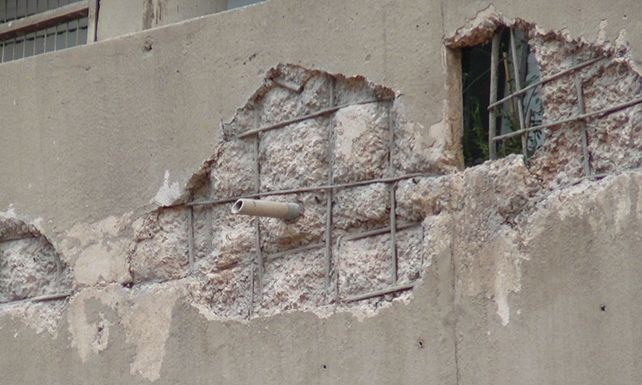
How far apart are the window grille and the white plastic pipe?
184cm

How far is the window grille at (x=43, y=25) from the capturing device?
5.21 m

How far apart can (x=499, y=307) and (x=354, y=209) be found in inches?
25.1

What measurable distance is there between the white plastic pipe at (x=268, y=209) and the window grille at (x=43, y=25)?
6.05ft

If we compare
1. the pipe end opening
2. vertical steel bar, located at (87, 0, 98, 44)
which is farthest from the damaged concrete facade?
vertical steel bar, located at (87, 0, 98, 44)

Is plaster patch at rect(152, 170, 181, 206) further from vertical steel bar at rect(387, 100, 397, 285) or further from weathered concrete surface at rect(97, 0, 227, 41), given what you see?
weathered concrete surface at rect(97, 0, 227, 41)

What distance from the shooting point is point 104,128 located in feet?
13.8

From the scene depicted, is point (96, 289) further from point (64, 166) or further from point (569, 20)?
point (569, 20)

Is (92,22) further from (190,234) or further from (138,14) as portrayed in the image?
(190,234)

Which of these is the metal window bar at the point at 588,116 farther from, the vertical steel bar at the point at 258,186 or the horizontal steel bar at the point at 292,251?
the vertical steel bar at the point at 258,186

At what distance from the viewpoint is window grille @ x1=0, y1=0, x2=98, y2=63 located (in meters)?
5.21

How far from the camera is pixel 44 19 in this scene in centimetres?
531

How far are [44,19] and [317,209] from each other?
2.29 meters

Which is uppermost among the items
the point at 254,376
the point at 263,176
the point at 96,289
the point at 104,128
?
the point at 104,128

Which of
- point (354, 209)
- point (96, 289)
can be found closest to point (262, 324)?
point (354, 209)
